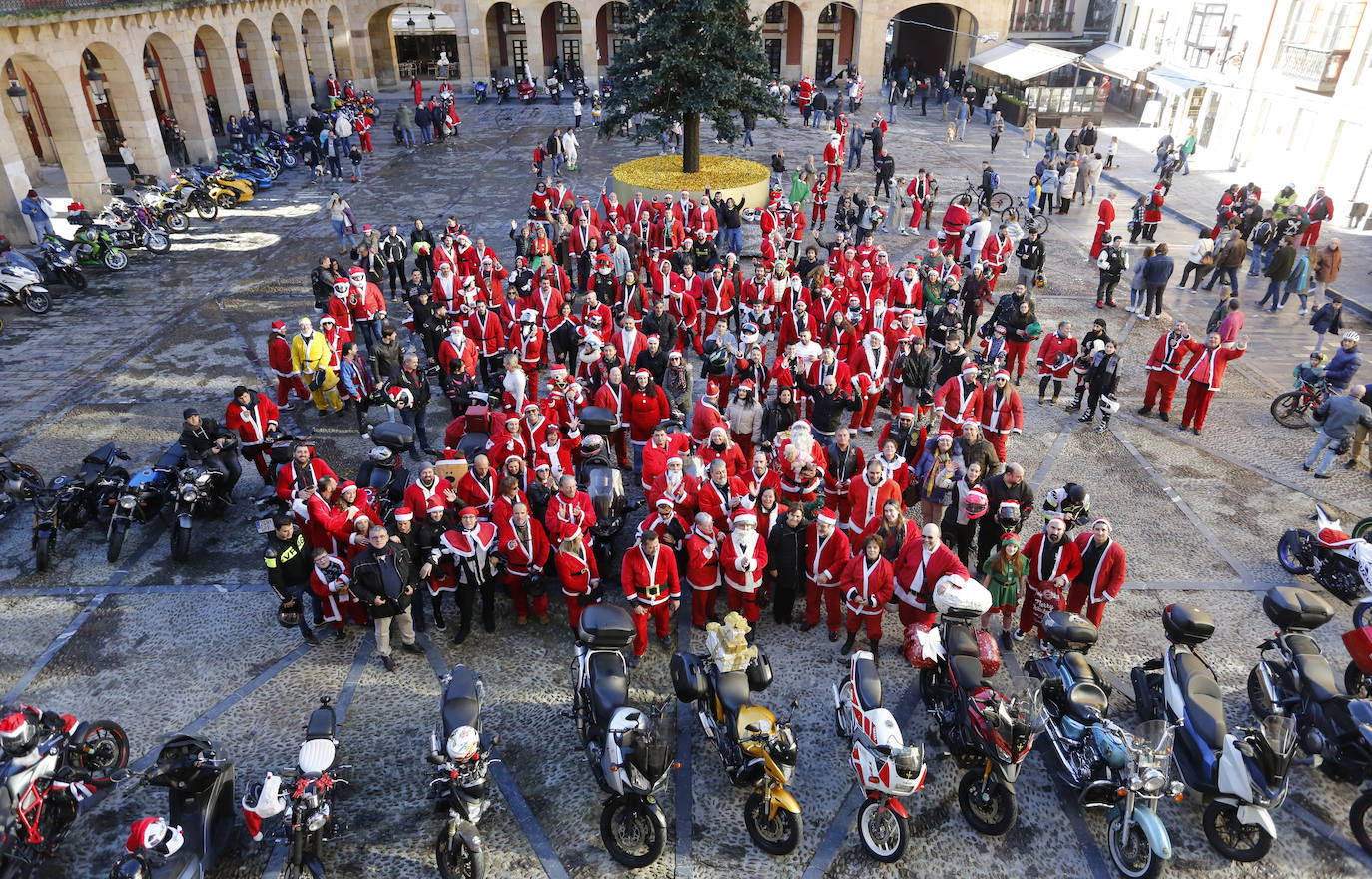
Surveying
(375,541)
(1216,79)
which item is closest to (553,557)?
(375,541)

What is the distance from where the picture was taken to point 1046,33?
41.8 meters

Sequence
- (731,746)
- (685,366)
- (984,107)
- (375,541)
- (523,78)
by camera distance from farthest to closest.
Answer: (523,78)
(984,107)
(685,366)
(375,541)
(731,746)

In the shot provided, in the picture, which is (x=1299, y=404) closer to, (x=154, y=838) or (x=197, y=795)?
(x=197, y=795)

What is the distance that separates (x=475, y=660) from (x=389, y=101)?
3981cm

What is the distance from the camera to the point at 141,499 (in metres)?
9.98

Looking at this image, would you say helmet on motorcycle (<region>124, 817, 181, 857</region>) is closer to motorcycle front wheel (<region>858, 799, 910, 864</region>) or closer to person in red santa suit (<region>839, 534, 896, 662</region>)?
motorcycle front wheel (<region>858, 799, 910, 864</region>)

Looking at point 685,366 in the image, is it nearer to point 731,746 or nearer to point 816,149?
point 731,746

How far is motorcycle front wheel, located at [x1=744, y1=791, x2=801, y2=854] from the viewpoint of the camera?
20.5ft

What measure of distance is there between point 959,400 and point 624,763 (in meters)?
6.58

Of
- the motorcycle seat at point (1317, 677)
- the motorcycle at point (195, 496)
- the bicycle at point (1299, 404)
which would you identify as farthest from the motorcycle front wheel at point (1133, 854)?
the motorcycle at point (195, 496)

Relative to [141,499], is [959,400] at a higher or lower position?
higher

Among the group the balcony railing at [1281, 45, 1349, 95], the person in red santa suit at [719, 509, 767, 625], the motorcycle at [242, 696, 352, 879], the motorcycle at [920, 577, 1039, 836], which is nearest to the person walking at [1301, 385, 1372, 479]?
the motorcycle at [920, 577, 1039, 836]

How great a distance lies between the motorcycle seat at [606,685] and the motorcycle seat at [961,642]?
286 centimetres

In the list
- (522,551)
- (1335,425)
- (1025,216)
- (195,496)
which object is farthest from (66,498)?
(1025,216)
